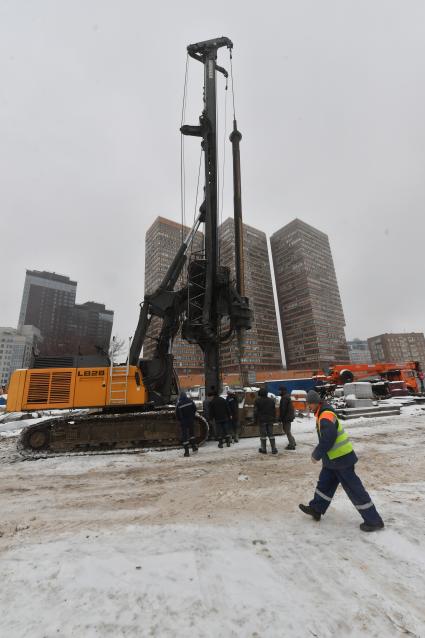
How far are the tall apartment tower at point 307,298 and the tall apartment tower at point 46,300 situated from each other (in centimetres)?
9977

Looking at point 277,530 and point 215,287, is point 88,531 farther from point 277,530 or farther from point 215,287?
point 215,287

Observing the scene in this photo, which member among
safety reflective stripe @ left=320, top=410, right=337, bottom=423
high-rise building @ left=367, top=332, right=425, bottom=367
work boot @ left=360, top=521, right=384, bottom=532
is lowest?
work boot @ left=360, top=521, right=384, bottom=532

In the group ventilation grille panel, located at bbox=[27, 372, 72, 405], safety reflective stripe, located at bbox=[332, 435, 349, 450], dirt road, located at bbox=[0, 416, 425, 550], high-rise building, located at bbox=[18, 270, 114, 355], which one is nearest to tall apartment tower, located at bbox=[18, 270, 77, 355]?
high-rise building, located at bbox=[18, 270, 114, 355]

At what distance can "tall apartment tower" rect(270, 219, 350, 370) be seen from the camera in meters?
124

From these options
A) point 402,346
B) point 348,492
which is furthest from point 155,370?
point 402,346

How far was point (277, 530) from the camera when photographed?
348cm

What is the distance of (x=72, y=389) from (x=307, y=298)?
128 meters

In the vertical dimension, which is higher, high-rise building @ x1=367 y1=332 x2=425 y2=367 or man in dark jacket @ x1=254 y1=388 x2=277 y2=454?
high-rise building @ x1=367 y1=332 x2=425 y2=367

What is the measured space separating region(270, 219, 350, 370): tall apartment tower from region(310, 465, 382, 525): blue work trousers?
119 m

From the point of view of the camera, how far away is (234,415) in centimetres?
940

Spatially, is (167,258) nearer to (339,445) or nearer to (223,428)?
(223,428)

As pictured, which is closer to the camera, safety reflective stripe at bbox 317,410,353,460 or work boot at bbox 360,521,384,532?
work boot at bbox 360,521,384,532

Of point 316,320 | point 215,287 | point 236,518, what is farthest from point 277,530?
point 316,320

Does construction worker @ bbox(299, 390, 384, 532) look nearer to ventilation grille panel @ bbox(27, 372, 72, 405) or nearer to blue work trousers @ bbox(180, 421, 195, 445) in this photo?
blue work trousers @ bbox(180, 421, 195, 445)
